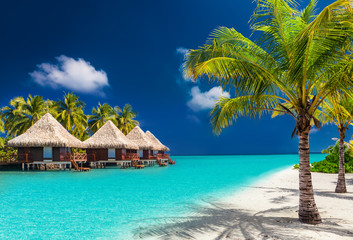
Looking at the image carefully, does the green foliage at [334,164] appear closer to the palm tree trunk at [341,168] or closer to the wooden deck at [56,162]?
the palm tree trunk at [341,168]

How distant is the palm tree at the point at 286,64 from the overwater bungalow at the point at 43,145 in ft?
73.1

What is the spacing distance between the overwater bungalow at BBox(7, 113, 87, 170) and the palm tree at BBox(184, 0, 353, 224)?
22.3 meters

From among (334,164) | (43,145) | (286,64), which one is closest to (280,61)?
(286,64)

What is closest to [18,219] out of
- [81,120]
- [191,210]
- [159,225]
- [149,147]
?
[159,225]

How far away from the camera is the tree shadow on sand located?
514cm

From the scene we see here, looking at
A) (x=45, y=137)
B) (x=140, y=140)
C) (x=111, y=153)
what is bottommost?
(x=111, y=153)

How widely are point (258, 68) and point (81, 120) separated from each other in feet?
111

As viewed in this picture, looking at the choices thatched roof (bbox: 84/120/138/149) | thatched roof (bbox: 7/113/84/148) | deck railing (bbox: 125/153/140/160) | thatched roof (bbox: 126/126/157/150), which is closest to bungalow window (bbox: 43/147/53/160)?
thatched roof (bbox: 7/113/84/148)

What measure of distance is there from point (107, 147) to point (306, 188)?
25.4 m

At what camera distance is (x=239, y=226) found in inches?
231

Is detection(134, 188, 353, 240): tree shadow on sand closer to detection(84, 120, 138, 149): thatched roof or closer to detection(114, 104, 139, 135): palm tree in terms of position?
detection(84, 120, 138, 149): thatched roof

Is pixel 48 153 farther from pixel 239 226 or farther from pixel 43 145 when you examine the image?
pixel 239 226

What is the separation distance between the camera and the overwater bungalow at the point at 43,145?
966 inches

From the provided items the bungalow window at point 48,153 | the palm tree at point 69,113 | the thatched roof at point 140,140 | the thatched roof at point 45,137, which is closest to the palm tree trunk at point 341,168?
the thatched roof at point 45,137
